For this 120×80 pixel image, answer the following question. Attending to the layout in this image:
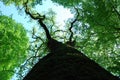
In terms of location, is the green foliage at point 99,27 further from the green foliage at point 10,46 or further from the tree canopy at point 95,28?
the green foliage at point 10,46

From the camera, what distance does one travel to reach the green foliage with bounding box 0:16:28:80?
15.1 metres

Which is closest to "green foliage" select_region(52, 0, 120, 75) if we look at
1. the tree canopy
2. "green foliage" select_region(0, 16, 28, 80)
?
the tree canopy

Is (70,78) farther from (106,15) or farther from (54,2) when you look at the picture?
(54,2)

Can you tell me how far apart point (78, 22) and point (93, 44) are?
1.87m

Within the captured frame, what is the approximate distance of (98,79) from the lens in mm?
3572

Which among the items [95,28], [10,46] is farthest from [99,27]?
[10,46]

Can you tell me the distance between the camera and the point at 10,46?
15.3 m

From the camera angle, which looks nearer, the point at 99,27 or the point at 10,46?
the point at 99,27

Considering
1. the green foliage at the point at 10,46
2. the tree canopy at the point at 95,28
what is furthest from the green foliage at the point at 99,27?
the green foliage at the point at 10,46

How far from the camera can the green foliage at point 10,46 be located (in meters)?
15.1

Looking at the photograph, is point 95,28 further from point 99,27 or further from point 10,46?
point 10,46

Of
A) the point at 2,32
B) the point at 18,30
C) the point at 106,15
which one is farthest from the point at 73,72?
the point at 18,30

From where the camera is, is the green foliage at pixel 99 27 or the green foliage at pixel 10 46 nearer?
the green foliage at pixel 99 27

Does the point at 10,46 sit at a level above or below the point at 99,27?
below
